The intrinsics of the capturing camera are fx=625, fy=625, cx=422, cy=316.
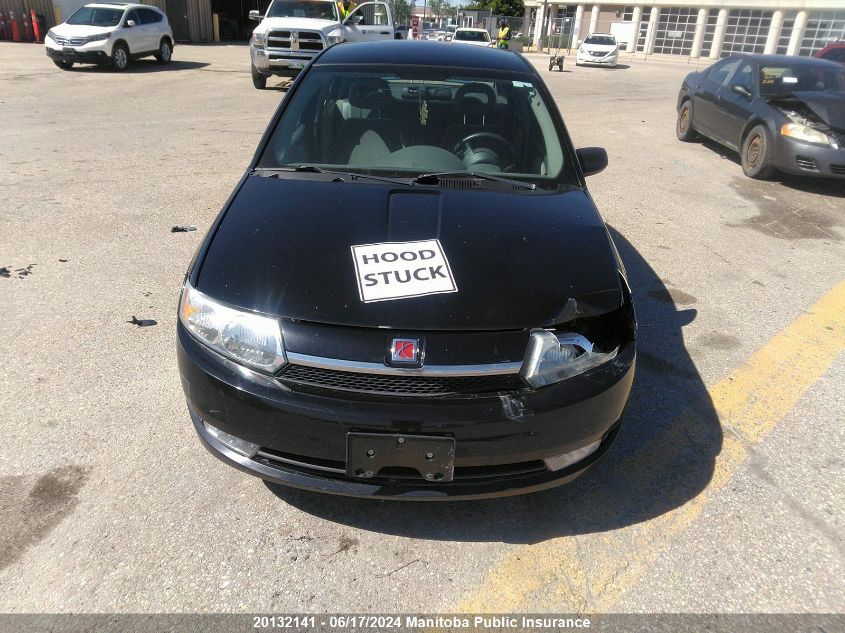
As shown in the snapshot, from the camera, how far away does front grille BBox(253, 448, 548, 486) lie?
6.95ft

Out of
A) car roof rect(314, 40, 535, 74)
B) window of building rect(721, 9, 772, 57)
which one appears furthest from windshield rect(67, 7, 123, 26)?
window of building rect(721, 9, 772, 57)

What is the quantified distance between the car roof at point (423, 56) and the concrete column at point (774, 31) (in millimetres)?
46229

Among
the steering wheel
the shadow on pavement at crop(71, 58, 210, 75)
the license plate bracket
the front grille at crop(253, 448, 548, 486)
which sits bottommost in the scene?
the shadow on pavement at crop(71, 58, 210, 75)

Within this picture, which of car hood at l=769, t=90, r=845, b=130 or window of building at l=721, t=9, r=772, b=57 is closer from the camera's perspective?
car hood at l=769, t=90, r=845, b=130

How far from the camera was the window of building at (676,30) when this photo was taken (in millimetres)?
44750

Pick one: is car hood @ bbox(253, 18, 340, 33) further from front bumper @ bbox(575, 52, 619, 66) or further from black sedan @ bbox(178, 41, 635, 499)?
front bumper @ bbox(575, 52, 619, 66)

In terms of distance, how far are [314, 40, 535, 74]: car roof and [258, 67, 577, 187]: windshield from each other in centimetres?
9

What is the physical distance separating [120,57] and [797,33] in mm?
41998

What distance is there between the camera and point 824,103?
7738mm

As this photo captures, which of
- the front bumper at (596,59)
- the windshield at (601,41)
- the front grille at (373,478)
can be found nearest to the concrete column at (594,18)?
the windshield at (601,41)

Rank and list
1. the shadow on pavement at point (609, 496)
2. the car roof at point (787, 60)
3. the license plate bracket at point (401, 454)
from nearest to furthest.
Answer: the license plate bracket at point (401, 454)
the shadow on pavement at point (609, 496)
the car roof at point (787, 60)

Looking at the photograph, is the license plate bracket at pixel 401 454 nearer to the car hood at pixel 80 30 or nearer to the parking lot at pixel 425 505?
the parking lot at pixel 425 505

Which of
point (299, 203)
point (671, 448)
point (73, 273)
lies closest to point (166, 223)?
point (73, 273)

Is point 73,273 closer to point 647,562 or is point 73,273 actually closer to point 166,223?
point 166,223
